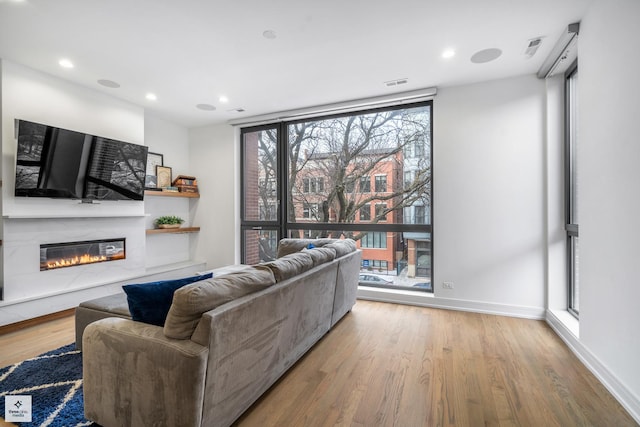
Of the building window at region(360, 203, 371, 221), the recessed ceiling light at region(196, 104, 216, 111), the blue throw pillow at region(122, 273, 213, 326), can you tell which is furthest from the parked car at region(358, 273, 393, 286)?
the recessed ceiling light at region(196, 104, 216, 111)

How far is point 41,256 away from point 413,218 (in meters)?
4.45

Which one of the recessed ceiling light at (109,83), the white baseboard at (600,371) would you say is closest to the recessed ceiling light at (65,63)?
the recessed ceiling light at (109,83)

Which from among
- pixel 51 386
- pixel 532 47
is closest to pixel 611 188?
pixel 532 47

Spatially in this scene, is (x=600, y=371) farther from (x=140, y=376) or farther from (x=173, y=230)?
(x=173, y=230)

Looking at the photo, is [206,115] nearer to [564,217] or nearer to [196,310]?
[196,310]

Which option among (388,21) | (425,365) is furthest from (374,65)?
(425,365)

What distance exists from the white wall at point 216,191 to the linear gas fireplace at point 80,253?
1.36m

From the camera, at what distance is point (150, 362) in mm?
1342

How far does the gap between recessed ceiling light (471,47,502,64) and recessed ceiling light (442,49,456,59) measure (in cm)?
22

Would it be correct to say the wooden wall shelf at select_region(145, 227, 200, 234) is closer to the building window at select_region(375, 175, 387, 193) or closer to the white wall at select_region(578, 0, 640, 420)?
the building window at select_region(375, 175, 387, 193)

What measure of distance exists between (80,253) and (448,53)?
4796 mm

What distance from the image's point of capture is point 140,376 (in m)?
A: 1.37

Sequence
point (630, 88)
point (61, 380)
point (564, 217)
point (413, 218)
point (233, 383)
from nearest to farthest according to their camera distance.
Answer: point (233, 383)
point (630, 88)
point (61, 380)
point (564, 217)
point (413, 218)

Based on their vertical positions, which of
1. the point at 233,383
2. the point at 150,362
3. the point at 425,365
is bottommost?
the point at 425,365
